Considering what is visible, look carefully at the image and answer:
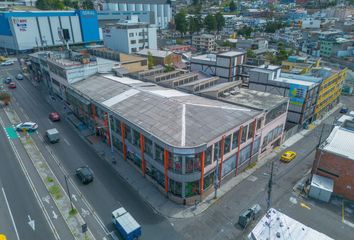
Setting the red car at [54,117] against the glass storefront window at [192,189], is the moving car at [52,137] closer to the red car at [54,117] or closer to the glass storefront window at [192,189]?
the red car at [54,117]

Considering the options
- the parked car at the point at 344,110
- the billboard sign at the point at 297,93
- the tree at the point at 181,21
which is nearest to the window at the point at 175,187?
the billboard sign at the point at 297,93

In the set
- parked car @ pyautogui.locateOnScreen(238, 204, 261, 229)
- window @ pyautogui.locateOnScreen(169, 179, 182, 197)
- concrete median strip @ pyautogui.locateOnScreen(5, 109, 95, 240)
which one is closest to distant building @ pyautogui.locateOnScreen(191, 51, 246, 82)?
window @ pyautogui.locateOnScreen(169, 179, 182, 197)

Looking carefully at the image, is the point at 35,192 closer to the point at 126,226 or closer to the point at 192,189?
the point at 126,226

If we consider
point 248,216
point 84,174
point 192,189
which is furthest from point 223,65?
point 84,174

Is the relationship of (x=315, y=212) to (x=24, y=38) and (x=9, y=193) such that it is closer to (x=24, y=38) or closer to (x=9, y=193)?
(x=9, y=193)

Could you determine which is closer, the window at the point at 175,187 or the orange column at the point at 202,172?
the orange column at the point at 202,172

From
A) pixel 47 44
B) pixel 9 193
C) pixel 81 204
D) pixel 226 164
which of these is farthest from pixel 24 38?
pixel 226 164

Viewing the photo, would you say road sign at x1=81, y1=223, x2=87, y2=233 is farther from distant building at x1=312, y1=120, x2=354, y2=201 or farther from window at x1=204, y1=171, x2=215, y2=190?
distant building at x1=312, y1=120, x2=354, y2=201

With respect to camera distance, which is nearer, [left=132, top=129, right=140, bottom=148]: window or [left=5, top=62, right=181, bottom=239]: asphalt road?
[left=5, top=62, right=181, bottom=239]: asphalt road
